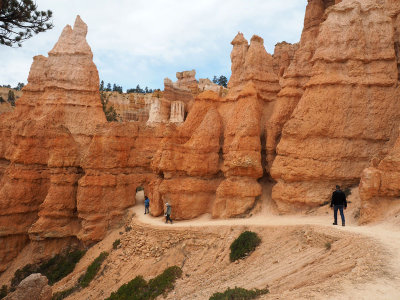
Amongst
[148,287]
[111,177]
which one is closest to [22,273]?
[111,177]

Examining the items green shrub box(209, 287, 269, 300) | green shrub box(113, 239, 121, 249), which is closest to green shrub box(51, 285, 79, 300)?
green shrub box(113, 239, 121, 249)

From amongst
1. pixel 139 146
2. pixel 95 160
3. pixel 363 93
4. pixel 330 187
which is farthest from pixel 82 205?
pixel 363 93

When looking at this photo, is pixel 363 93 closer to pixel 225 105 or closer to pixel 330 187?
pixel 330 187

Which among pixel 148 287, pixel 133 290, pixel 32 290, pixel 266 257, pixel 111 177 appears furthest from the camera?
pixel 111 177

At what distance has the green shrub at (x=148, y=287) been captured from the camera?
1396 cm

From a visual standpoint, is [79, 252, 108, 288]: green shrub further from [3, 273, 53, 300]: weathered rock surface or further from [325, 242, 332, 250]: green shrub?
[325, 242, 332, 250]: green shrub

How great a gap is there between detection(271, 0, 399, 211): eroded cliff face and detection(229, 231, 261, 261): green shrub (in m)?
3.05

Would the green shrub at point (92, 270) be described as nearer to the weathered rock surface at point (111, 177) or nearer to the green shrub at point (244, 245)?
the weathered rock surface at point (111, 177)

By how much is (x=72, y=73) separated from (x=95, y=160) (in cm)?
1006

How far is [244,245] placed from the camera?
13.8m

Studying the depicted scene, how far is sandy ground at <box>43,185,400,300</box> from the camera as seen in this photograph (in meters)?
7.37

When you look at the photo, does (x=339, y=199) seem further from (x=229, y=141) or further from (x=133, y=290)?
(x=133, y=290)

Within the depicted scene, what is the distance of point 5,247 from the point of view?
75.1 ft

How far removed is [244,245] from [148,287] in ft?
16.4
